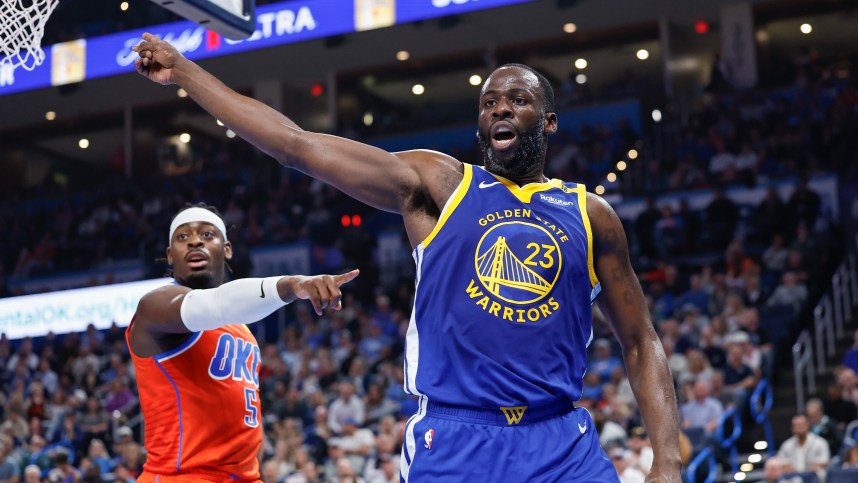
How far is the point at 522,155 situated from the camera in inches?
137

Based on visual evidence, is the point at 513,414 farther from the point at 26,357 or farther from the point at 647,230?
the point at 26,357

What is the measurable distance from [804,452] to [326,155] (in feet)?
26.3

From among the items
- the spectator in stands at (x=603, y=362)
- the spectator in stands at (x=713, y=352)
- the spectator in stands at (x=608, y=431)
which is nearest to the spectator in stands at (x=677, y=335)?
the spectator in stands at (x=713, y=352)

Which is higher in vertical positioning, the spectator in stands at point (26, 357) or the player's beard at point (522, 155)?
the player's beard at point (522, 155)

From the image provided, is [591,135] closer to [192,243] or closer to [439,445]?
[192,243]

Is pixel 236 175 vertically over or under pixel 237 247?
over

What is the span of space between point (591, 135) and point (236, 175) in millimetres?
7536

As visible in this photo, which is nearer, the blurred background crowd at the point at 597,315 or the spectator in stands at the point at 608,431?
the spectator in stands at the point at 608,431

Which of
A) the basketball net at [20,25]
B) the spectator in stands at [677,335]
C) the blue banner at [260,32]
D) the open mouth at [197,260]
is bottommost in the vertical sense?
the spectator in stands at [677,335]

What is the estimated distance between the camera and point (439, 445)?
322 cm

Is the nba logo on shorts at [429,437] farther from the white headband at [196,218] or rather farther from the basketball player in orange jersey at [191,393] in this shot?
the white headband at [196,218]

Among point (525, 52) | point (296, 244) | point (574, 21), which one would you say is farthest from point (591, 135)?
point (296, 244)

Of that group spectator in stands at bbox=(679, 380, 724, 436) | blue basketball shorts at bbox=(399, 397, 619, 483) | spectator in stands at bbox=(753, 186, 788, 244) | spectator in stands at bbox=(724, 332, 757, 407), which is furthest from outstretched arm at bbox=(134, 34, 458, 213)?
spectator in stands at bbox=(753, 186, 788, 244)

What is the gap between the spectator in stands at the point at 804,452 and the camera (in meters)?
9.89
